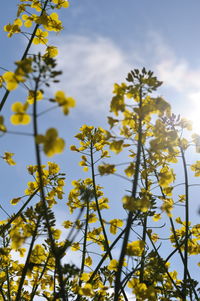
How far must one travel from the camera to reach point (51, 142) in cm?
261

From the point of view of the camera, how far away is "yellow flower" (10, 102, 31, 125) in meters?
2.84

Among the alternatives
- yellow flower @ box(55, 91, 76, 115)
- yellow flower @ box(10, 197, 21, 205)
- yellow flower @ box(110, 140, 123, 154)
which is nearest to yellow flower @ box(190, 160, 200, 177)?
yellow flower @ box(110, 140, 123, 154)

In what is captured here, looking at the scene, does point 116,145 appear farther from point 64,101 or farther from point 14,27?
point 14,27

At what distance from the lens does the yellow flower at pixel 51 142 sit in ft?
8.44

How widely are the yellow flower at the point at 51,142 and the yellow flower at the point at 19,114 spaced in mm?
356

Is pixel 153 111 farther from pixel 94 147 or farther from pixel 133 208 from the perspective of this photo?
pixel 94 147

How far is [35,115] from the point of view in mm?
2631

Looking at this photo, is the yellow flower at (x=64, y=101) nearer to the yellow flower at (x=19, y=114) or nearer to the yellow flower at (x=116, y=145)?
the yellow flower at (x=19, y=114)

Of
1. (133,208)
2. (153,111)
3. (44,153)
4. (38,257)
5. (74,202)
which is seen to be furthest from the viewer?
(74,202)

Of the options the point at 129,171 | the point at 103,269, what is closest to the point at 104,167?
the point at 129,171

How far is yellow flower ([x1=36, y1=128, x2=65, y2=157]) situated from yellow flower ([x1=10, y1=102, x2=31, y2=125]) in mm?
356

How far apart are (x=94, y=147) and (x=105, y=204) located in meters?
1.15

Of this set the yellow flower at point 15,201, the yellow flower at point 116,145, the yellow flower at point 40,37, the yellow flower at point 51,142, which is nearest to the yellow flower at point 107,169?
the yellow flower at point 116,145

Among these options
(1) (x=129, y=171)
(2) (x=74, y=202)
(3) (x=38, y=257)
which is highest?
(2) (x=74, y=202)
